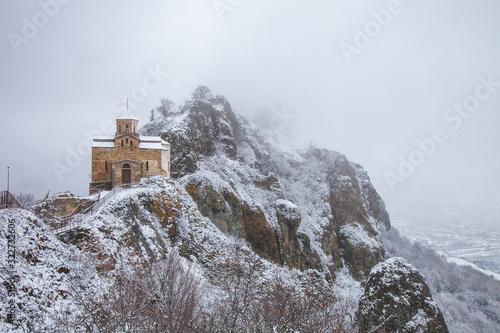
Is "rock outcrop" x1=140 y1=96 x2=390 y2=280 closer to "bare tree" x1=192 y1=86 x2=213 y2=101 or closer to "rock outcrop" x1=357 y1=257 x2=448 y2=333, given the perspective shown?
"bare tree" x1=192 y1=86 x2=213 y2=101

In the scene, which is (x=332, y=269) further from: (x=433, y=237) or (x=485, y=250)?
(x=433, y=237)

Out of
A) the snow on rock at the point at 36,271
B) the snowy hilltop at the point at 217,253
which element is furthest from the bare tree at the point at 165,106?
the snow on rock at the point at 36,271

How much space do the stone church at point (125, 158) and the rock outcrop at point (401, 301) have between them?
82.3 feet

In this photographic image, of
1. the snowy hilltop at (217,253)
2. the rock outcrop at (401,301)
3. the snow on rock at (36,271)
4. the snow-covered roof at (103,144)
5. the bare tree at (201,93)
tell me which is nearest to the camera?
the snowy hilltop at (217,253)

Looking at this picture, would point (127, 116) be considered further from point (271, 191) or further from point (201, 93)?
point (201, 93)

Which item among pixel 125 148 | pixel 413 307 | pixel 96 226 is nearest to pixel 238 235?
pixel 125 148

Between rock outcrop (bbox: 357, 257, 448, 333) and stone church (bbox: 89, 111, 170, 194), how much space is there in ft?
82.3

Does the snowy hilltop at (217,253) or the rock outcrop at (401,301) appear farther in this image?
the rock outcrop at (401,301)

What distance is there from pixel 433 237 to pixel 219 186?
157 meters

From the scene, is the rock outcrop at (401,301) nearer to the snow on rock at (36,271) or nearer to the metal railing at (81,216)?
the snow on rock at (36,271)

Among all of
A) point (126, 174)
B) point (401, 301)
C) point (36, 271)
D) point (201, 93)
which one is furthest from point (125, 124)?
point (401, 301)

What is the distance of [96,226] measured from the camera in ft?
74.0

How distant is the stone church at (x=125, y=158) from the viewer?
3725cm

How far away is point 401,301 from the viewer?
2003cm
